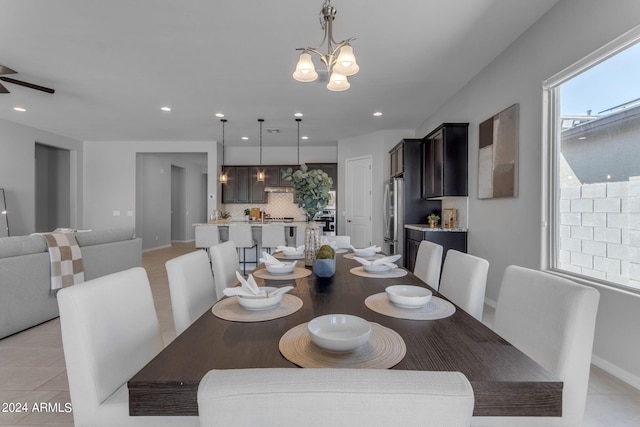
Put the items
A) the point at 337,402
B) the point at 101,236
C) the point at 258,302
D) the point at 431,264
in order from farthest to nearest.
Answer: the point at 101,236
the point at 431,264
the point at 258,302
the point at 337,402

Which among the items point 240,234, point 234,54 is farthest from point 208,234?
point 234,54

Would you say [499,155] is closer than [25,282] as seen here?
No

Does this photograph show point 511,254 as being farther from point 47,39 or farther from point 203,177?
point 203,177

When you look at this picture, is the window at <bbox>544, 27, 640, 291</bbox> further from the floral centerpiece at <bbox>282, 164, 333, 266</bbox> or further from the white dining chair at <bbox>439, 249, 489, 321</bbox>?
the floral centerpiece at <bbox>282, 164, 333, 266</bbox>

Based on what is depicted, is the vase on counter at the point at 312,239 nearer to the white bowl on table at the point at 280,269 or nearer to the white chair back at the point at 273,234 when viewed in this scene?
the white bowl on table at the point at 280,269

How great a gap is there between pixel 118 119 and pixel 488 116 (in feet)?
Result: 19.4

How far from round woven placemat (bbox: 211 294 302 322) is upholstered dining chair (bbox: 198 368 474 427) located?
68 cm

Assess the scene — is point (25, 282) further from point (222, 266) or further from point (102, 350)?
point (102, 350)

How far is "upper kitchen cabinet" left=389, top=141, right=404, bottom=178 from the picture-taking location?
5171 mm

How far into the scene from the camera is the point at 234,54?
129 inches

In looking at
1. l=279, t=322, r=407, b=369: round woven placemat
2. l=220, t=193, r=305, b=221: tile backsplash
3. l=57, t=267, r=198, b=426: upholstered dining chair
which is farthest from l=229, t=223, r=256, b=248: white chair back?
l=279, t=322, r=407, b=369: round woven placemat

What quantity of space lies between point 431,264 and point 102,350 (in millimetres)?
1750

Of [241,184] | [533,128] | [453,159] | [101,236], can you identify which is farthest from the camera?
[241,184]

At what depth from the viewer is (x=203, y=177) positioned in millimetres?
11523
